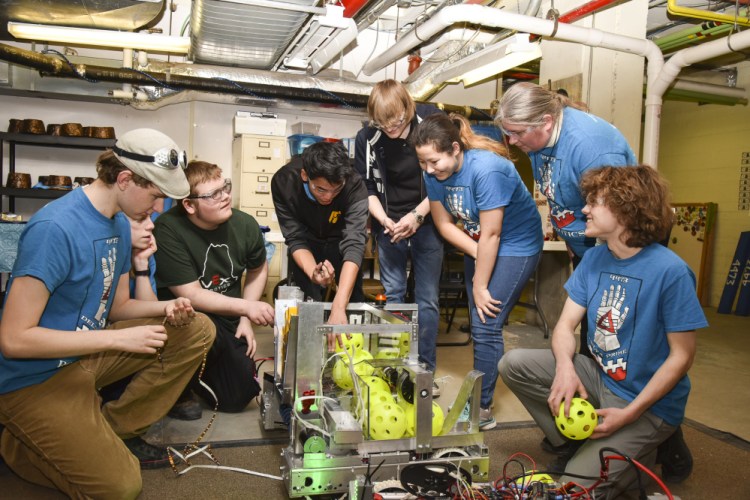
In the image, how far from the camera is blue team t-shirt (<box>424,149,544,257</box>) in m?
2.38

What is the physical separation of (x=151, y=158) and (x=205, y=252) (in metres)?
0.88

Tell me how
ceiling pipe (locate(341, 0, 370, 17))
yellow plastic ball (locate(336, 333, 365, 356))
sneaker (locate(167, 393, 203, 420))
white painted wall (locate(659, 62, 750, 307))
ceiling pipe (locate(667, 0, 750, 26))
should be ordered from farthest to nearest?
white painted wall (locate(659, 62, 750, 307)), ceiling pipe (locate(667, 0, 750, 26)), ceiling pipe (locate(341, 0, 370, 17)), sneaker (locate(167, 393, 203, 420)), yellow plastic ball (locate(336, 333, 365, 356))

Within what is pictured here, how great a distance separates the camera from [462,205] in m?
2.50

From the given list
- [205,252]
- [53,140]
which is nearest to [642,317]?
[205,252]

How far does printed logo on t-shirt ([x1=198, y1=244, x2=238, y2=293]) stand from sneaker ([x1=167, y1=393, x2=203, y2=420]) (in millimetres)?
541

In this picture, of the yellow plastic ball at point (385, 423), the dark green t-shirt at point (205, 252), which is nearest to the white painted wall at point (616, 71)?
the dark green t-shirt at point (205, 252)

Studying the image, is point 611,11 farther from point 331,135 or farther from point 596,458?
point 596,458

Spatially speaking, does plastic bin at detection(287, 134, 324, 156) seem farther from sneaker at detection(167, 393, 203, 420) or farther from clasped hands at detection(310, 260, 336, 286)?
sneaker at detection(167, 393, 203, 420)

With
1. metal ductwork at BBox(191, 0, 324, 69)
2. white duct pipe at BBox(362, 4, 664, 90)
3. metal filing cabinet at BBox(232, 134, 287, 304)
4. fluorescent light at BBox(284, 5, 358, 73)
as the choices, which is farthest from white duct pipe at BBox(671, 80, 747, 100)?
metal filing cabinet at BBox(232, 134, 287, 304)

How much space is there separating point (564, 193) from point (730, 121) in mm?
6767

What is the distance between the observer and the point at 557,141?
220cm

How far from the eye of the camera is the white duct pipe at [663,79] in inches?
183

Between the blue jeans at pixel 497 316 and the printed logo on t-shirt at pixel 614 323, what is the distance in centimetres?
54

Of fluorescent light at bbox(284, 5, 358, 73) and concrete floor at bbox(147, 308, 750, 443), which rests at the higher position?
fluorescent light at bbox(284, 5, 358, 73)
